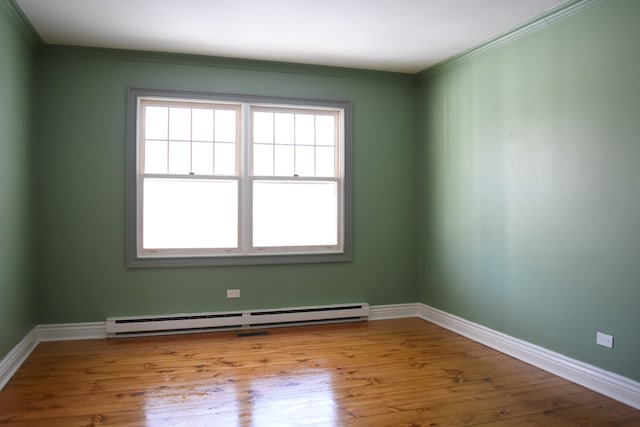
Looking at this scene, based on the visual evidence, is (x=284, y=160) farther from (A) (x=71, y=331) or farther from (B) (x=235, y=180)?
(A) (x=71, y=331)

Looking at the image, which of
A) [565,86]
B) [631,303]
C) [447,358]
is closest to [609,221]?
[631,303]

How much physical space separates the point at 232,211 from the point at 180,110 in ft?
3.73

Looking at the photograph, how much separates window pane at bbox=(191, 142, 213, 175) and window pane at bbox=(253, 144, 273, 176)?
0.45m

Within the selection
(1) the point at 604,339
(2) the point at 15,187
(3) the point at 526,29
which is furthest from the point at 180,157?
Result: (1) the point at 604,339

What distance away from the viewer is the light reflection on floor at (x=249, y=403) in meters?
2.63

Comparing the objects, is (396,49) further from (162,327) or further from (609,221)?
(162,327)

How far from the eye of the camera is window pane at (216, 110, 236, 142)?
15.3ft

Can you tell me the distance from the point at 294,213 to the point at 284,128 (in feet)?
3.00

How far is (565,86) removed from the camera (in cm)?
334

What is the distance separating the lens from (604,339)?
306 cm

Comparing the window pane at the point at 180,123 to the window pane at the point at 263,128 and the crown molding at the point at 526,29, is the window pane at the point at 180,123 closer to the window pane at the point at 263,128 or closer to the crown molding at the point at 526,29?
the window pane at the point at 263,128

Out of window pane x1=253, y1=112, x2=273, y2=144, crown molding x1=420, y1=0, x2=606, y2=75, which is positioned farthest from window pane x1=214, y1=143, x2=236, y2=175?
crown molding x1=420, y1=0, x2=606, y2=75

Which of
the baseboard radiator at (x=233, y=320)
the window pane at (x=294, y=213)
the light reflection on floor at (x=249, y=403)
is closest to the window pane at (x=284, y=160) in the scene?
the window pane at (x=294, y=213)

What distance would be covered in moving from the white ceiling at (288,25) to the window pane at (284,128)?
59 centimetres
